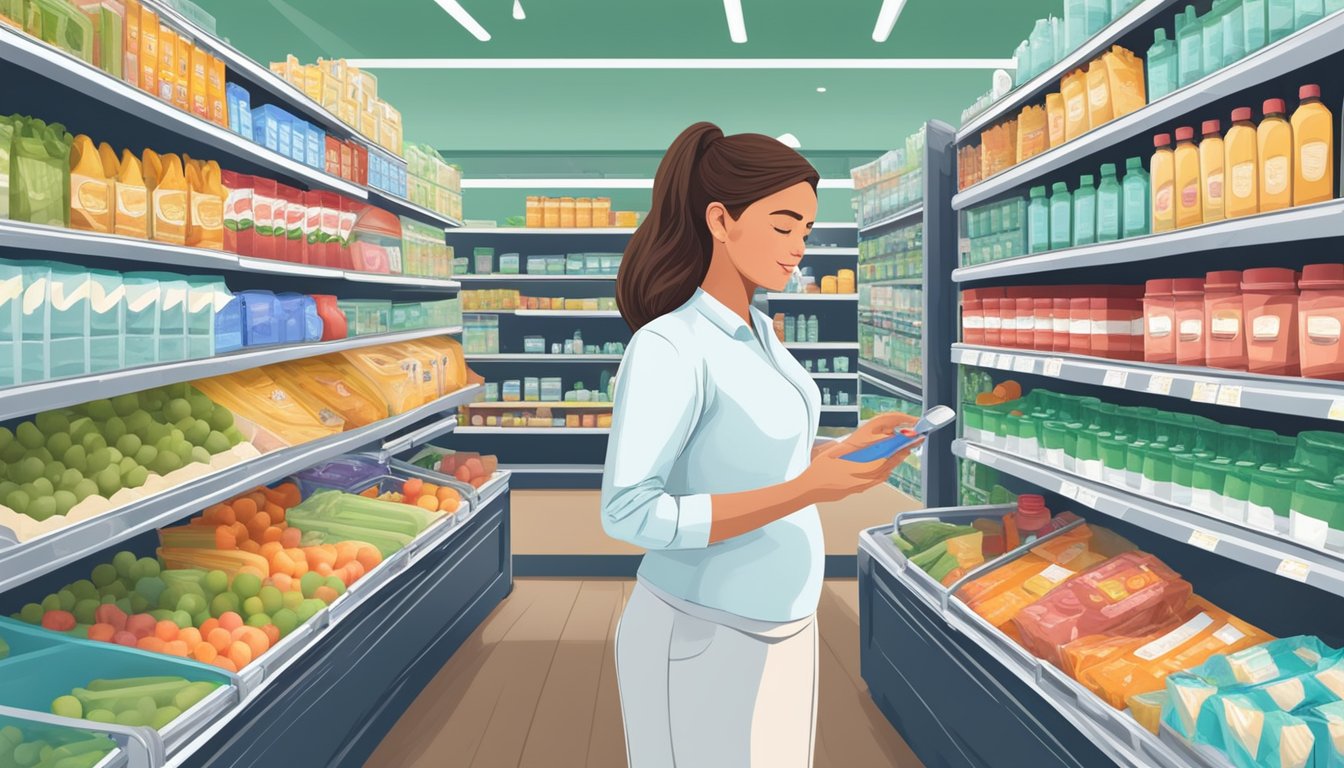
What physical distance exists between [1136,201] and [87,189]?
9.51 ft

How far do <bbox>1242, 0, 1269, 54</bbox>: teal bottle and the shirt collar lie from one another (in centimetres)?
162

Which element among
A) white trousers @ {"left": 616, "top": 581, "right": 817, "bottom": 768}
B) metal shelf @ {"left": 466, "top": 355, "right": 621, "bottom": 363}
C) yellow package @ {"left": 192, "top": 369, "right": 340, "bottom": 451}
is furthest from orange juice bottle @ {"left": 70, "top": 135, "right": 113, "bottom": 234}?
metal shelf @ {"left": 466, "top": 355, "right": 621, "bottom": 363}

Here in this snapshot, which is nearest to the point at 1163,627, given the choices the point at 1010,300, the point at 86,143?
the point at 1010,300

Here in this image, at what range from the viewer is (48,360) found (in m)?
2.04

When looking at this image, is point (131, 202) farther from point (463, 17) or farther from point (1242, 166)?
point (463, 17)

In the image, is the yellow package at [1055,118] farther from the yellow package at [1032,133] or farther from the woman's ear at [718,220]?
the woman's ear at [718,220]

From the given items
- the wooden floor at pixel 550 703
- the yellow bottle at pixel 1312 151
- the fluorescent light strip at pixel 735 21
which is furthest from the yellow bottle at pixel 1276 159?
the fluorescent light strip at pixel 735 21

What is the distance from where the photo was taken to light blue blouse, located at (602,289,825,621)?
1205 millimetres

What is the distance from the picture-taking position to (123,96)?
7.84 feet

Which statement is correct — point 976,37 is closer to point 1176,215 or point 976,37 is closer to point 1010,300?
point 1010,300

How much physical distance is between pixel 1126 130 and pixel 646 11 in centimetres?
609

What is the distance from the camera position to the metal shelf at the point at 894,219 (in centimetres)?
567

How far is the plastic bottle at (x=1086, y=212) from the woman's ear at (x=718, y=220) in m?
2.00

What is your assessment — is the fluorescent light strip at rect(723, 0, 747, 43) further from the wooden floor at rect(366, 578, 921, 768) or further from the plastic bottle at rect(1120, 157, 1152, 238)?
the plastic bottle at rect(1120, 157, 1152, 238)
